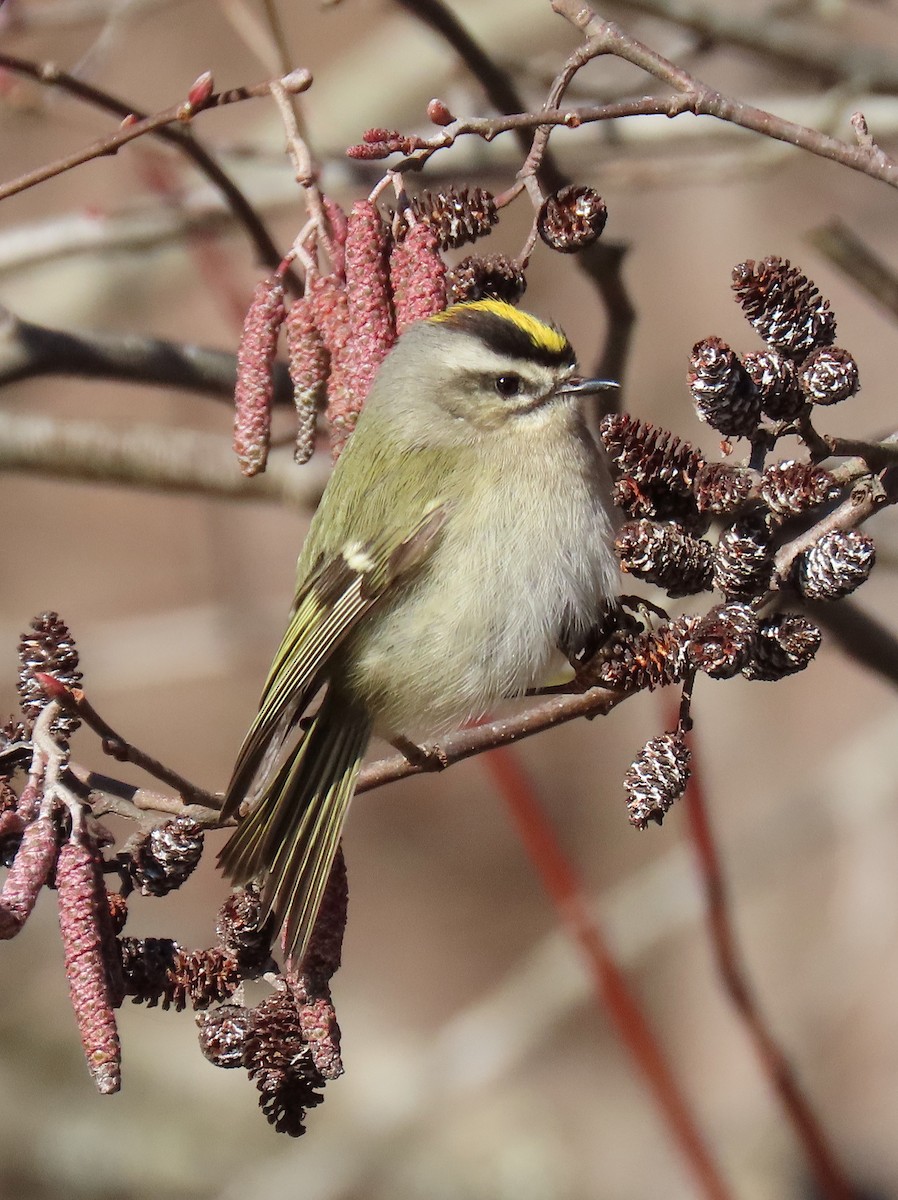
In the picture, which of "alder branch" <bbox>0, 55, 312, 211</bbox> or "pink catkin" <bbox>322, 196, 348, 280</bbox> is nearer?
"alder branch" <bbox>0, 55, 312, 211</bbox>

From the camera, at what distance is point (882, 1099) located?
513 centimetres

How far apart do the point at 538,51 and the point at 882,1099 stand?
12.5ft

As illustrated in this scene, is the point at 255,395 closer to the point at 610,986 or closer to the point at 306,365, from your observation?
the point at 306,365

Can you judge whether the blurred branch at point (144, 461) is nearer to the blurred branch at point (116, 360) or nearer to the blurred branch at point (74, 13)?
A: the blurred branch at point (116, 360)

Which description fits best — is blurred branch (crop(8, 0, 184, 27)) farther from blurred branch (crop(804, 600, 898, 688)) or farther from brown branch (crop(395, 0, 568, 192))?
blurred branch (crop(804, 600, 898, 688))

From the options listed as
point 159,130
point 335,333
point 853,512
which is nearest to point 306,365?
point 335,333

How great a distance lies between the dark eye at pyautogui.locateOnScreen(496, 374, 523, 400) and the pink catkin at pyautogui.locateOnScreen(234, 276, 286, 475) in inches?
22.7

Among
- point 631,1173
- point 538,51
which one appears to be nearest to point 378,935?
point 631,1173

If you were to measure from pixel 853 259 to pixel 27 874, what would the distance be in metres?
1.63

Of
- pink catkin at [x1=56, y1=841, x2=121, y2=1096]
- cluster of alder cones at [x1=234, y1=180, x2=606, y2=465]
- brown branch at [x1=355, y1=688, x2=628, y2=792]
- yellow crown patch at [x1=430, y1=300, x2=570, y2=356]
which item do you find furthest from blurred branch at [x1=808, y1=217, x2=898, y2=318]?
pink catkin at [x1=56, y1=841, x2=121, y2=1096]

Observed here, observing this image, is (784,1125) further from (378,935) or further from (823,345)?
(823,345)

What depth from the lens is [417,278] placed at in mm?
1787

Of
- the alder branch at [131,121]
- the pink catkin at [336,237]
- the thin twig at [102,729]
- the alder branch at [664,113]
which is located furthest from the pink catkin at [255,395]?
the thin twig at [102,729]

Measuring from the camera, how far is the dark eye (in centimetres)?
239
